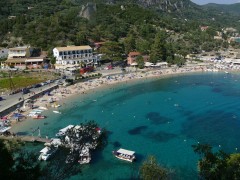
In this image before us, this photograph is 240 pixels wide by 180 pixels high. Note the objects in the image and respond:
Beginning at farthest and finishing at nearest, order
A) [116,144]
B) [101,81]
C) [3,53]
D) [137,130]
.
Result: [3,53], [101,81], [137,130], [116,144]

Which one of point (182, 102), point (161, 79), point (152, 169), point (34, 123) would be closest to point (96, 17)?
point (161, 79)

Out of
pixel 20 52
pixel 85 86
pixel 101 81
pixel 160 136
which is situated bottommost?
pixel 160 136

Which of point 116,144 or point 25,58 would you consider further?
point 25,58

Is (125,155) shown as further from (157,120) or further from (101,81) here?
(101,81)

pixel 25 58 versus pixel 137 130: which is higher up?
pixel 25 58

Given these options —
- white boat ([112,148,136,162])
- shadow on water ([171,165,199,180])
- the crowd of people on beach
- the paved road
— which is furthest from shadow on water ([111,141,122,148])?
the paved road

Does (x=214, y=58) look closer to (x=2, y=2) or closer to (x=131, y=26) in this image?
(x=131, y=26)

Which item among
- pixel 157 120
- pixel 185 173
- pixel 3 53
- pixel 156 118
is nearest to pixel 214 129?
pixel 157 120

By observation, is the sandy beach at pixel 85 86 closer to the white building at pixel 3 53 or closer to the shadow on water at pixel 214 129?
the shadow on water at pixel 214 129
